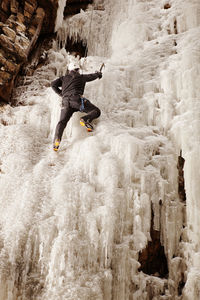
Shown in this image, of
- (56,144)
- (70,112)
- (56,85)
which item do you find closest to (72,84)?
(56,85)

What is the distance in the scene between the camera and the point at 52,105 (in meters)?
5.59

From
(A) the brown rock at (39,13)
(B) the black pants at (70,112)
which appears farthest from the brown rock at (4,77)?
(A) the brown rock at (39,13)

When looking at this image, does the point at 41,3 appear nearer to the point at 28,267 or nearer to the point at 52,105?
the point at 52,105

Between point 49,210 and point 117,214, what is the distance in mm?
1002

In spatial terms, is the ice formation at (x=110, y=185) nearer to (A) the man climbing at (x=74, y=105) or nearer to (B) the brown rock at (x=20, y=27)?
(A) the man climbing at (x=74, y=105)

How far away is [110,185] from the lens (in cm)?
402

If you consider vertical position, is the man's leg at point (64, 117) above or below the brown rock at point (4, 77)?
below

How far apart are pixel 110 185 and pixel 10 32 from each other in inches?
156

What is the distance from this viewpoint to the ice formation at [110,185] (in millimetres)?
3367

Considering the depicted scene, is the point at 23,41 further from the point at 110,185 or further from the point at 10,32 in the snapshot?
the point at 110,185

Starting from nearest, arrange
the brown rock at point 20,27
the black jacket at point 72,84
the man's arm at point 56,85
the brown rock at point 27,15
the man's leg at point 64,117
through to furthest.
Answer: the man's leg at point 64,117, the black jacket at point 72,84, the man's arm at point 56,85, the brown rock at point 20,27, the brown rock at point 27,15

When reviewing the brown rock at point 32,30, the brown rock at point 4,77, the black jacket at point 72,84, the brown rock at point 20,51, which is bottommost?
the black jacket at point 72,84

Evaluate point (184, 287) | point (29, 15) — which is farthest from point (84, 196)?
point (29, 15)

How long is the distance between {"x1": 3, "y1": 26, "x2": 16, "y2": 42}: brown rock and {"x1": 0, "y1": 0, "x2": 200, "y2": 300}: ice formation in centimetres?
114
